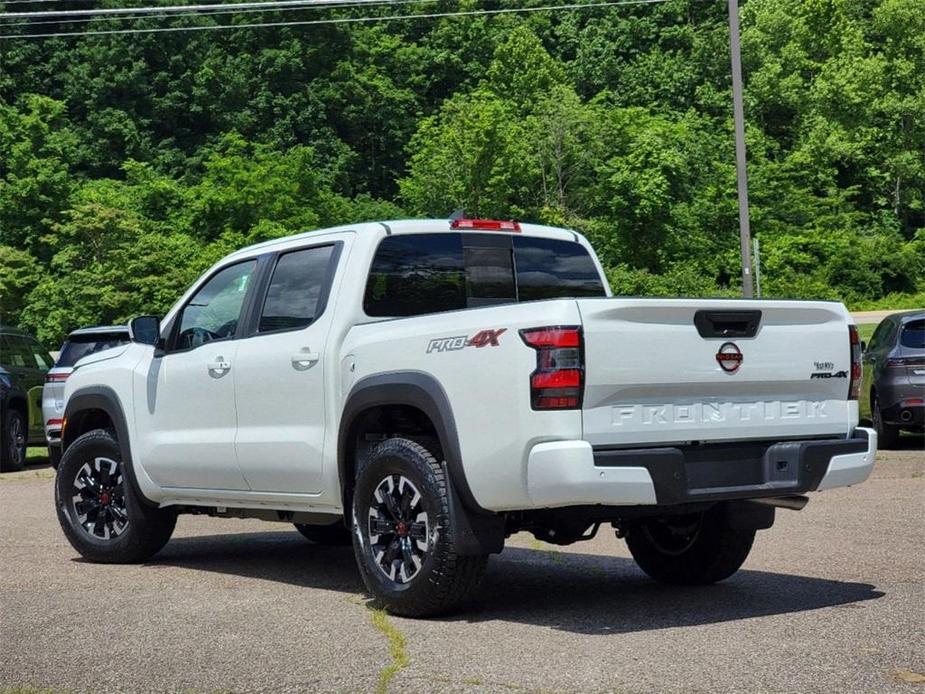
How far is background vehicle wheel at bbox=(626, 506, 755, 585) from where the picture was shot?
8.07 metres

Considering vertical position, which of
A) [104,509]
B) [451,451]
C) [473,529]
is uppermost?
[451,451]

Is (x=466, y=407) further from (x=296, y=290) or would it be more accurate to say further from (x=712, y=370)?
(x=296, y=290)

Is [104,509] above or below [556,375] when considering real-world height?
below

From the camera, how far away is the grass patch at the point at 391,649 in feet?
18.8

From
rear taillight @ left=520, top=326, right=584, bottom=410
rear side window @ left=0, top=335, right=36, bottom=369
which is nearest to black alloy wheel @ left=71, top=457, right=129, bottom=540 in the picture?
rear taillight @ left=520, top=326, right=584, bottom=410

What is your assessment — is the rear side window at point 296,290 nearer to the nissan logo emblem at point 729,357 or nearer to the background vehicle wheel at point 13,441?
the nissan logo emblem at point 729,357

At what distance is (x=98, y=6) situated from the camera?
8694 cm

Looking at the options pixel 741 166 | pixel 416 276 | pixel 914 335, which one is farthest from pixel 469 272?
pixel 741 166

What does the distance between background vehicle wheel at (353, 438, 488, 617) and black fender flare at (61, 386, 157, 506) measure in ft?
7.95

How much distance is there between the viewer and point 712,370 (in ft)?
22.7

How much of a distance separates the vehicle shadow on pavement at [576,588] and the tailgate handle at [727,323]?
1.36m

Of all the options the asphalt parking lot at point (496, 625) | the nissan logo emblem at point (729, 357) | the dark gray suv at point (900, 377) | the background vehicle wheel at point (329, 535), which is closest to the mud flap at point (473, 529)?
the asphalt parking lot at point (496, 625)

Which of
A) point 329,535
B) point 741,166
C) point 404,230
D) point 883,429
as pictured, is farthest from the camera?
point 741,166

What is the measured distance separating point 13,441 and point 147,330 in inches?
413
